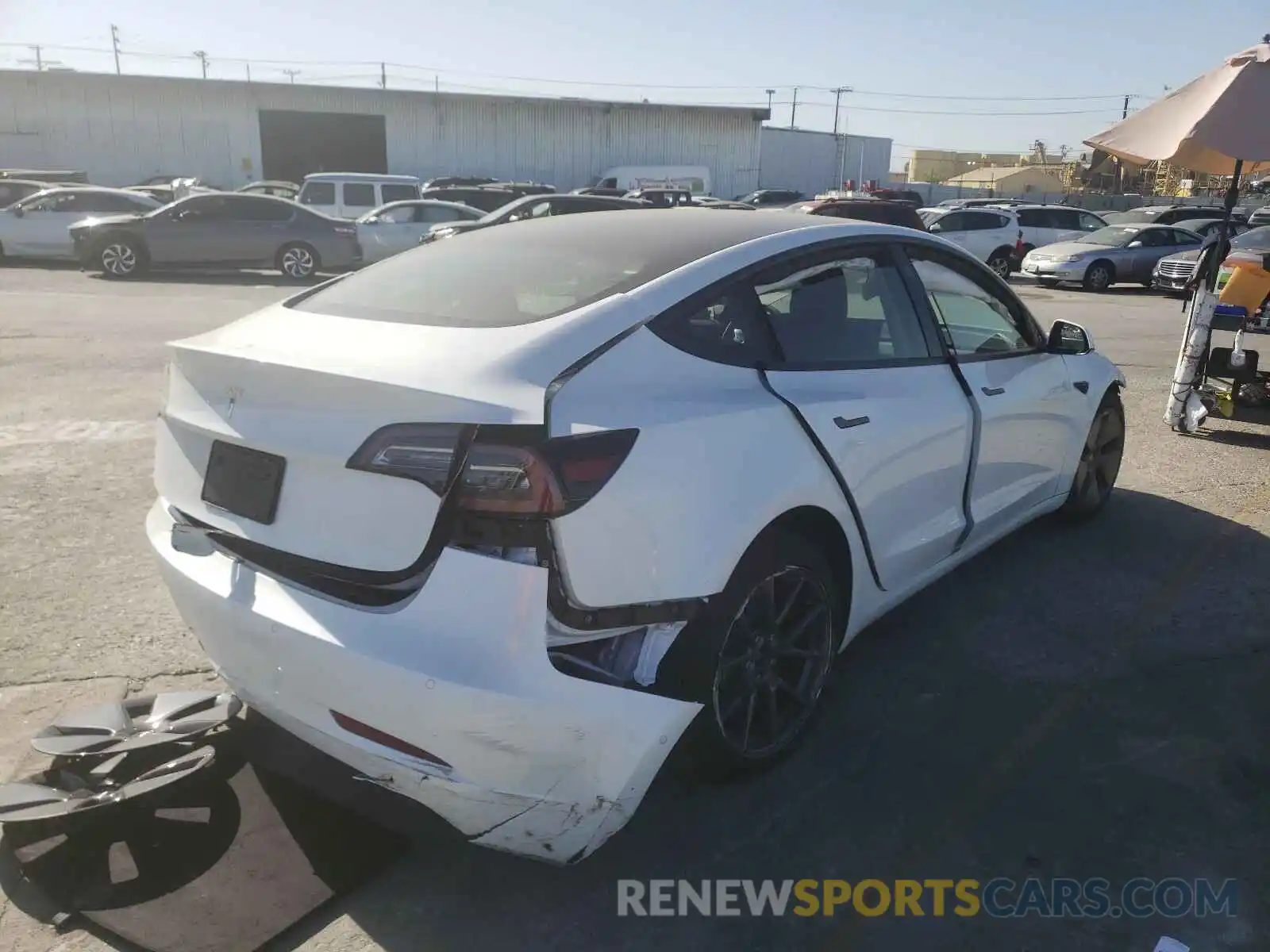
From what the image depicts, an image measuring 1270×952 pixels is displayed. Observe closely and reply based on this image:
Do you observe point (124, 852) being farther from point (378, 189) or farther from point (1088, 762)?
point (378, 189)

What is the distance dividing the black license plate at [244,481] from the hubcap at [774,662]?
1.21m

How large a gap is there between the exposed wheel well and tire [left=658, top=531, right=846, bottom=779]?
0.08ft

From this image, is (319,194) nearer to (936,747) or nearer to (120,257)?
(120,257)

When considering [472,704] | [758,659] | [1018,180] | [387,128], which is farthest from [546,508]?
[1018,180]

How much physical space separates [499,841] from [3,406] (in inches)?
266

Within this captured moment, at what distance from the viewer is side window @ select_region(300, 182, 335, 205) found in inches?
866

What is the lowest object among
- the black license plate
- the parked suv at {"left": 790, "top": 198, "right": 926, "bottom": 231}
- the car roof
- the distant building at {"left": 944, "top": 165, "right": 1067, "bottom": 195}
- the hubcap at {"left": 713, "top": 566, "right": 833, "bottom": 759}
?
the hubcap at {"left": 713, "top": 566, "right": 833, "bottom": 759}

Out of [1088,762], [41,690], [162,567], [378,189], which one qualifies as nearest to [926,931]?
[1088,762]

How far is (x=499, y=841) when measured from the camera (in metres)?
2.33

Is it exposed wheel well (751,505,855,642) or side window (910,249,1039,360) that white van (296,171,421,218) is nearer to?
side window (910,249,1039,360)

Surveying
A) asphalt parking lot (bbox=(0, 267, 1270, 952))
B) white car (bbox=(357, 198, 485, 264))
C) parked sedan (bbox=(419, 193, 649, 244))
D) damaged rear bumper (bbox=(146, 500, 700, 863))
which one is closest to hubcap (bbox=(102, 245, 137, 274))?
white car (bbox=(357, 198, 485, 264))

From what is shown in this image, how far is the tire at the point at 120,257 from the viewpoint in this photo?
54.5ft

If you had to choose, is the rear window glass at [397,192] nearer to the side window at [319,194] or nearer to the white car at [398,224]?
the side window at [319,194]

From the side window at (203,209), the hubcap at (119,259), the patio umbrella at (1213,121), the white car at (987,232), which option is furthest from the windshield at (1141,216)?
the hubcap at (119,259)
